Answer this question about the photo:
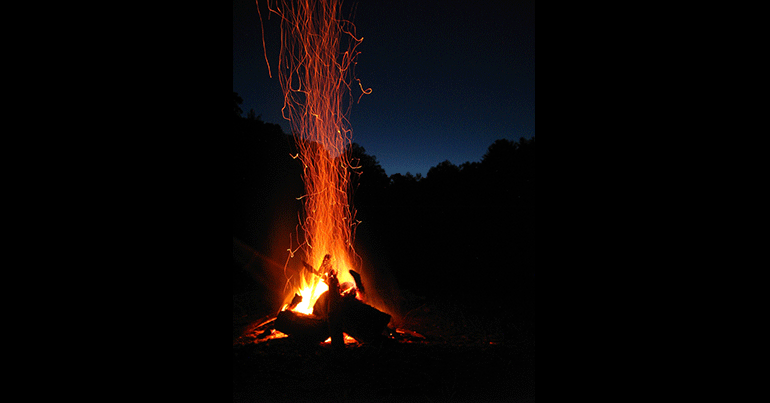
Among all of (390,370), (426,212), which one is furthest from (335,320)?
(426,212)

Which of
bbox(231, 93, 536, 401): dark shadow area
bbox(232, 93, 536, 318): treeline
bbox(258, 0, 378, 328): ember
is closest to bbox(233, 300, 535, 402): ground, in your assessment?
bbox(231, 93, 536, 401): dark shadow area

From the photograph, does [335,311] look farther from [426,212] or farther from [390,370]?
[426,212]

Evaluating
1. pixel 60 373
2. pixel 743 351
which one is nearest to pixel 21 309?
pixel 60 373

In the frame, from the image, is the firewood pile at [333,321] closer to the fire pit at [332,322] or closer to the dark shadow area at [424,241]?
the fire pit at [332,322]

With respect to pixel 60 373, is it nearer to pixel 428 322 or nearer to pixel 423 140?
pixel 428 322

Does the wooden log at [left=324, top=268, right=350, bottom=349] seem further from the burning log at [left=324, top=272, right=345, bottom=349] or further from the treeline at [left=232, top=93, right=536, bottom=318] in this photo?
the treeline at [left=232, top=93, right=536, bottom=318]

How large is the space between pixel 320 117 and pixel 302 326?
1780 mm

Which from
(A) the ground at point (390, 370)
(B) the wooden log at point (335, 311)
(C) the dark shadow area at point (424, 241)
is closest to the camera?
(A) the ground at point (390, 370)

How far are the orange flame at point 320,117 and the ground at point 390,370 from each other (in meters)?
0.62

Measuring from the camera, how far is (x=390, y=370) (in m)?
1.95

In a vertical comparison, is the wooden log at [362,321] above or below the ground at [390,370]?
above

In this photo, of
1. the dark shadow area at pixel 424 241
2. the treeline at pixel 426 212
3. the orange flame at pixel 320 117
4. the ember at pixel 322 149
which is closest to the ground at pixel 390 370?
the dark shadow area at pixel 424 241

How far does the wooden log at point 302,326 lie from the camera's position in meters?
2.23

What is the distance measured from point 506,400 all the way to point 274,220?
96.9 inches
